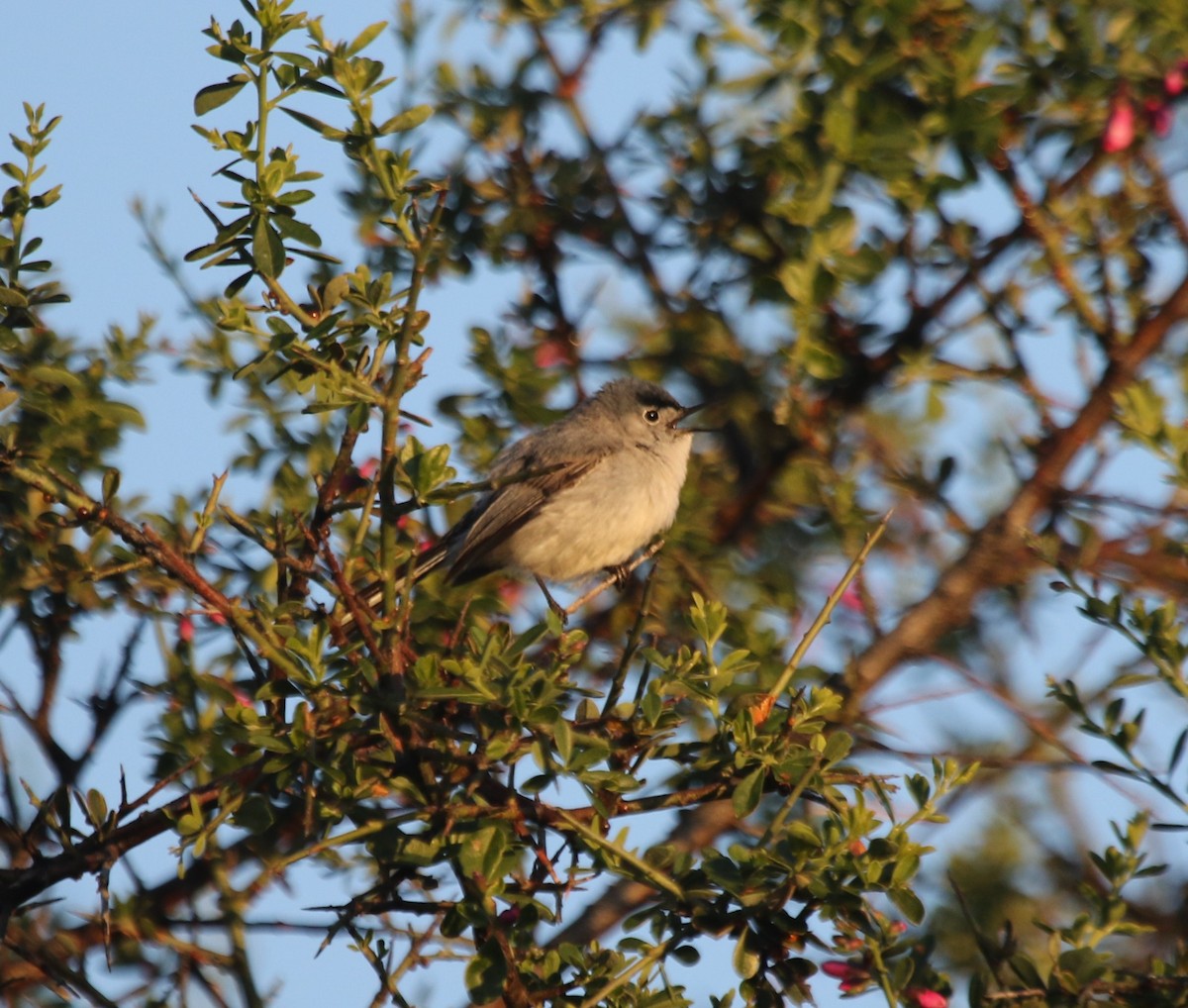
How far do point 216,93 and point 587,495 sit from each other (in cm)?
276

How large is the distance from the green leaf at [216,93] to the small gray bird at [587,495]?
7.23 ft

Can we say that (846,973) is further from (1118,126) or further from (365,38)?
(1118,126)

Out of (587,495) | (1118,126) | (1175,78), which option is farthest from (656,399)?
(1175,78)

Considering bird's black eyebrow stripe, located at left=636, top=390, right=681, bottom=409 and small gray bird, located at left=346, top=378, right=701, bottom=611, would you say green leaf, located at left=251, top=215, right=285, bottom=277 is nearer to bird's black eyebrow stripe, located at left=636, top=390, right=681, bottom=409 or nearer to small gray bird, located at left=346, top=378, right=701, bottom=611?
small gray bird, located at left=346, top=378, right=701, bottom=611

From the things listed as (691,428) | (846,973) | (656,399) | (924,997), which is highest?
(656,399)

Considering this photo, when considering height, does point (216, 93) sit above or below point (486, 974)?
above

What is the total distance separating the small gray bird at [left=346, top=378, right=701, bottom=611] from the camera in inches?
183

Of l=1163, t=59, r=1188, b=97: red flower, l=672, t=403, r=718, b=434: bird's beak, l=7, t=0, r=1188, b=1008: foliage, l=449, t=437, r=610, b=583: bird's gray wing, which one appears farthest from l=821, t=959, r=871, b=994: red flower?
l=1163, t=59, r=1188, b=97: red flower

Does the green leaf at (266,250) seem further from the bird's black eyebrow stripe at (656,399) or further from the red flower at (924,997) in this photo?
the bird's black eyebrow stripe at (656,399)

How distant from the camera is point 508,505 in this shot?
185 inches

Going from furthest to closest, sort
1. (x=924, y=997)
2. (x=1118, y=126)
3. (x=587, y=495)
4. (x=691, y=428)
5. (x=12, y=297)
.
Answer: (x=587, y=495)
(x=691, y=428)
(x=1118, y=126)
(x=12, y=297)
(x=924, y=997)

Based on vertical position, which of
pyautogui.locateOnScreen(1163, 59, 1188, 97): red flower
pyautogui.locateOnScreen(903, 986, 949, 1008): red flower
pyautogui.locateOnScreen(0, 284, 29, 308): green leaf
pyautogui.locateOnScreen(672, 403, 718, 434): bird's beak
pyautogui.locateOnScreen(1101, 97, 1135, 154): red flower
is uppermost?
pyautogui.locateOnScreen(672, 403, 718, 434): bird's beak

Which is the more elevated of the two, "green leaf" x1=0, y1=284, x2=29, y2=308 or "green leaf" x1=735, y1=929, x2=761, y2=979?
"green leaf" x1=0, y1=284, x2=29, y2=308

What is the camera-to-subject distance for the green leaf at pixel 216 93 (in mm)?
2352
